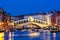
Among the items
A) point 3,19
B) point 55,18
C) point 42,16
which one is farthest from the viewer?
point 55,18

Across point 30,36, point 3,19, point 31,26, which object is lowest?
point 30,36

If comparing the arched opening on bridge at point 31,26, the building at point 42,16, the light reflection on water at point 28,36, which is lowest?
the light reflection on water at point 28,36

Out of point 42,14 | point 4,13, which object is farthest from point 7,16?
point 42,14

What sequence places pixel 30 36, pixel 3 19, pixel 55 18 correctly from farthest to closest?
pixel 55 18 → pixel 3 19 → pixel 30 36

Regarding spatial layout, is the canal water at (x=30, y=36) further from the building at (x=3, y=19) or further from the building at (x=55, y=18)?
the building at (x=3, y=19)

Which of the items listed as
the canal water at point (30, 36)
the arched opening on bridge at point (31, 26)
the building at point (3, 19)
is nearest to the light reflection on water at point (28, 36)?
the canal water at point (30, 36)

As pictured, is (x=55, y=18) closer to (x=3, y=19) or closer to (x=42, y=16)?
(x=42, y=16)

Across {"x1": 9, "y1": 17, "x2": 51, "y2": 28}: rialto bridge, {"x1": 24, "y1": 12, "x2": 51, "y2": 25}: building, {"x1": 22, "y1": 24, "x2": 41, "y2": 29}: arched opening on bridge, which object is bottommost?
{"x1": 22, "y1": 24, "x2": 41, "y2": 29}: arched opening on bridge

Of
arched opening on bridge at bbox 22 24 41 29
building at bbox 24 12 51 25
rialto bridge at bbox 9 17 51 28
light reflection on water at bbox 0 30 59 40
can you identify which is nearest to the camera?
light reflection on water at bbox 0 30 59 40

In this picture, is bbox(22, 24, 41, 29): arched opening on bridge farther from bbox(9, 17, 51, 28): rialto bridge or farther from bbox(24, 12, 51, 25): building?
bbox(24, 12, 51, 25): building

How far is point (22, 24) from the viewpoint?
10008 millimetres

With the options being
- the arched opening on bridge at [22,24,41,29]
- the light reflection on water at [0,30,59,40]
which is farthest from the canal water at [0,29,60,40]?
the arched opening on bridge at [22,24,41,29]

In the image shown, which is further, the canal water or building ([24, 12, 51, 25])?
building ([24, 12, 51, 25])

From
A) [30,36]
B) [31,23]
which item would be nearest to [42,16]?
[31,23]
